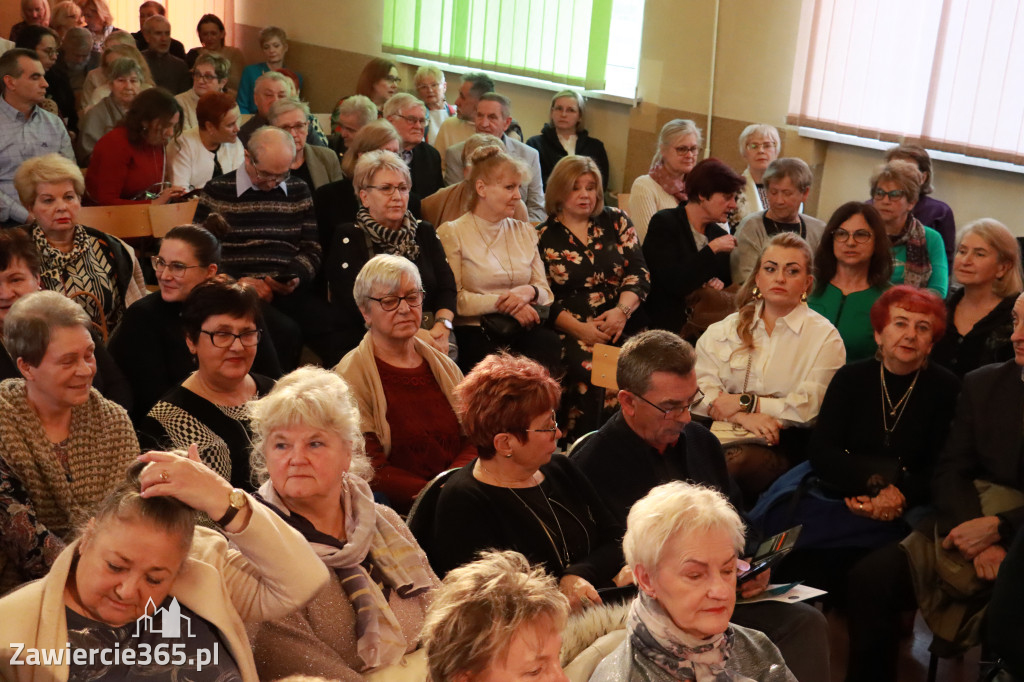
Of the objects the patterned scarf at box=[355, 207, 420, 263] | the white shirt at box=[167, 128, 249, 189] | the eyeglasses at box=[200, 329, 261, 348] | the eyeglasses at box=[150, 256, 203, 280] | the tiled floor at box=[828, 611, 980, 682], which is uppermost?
the white shirt at box=[167, 128, 249, 189]

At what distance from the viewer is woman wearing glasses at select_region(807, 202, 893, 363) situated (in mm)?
3963

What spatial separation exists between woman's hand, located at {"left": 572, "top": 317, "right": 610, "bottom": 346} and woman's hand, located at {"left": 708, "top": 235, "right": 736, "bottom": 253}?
618 mm

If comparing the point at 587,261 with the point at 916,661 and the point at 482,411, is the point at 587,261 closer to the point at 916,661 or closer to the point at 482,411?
the point at 916,661

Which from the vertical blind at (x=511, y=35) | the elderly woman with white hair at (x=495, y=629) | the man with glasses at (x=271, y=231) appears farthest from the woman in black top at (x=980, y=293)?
the vertical blind at (x=511, y=35)

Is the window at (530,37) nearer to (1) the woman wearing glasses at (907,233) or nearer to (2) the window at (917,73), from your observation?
(2) the window at (917,73)

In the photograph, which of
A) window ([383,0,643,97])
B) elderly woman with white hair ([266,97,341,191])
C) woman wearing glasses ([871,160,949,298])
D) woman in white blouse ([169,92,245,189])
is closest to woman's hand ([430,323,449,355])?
elderly woman with white hair ([266,97,341,191])

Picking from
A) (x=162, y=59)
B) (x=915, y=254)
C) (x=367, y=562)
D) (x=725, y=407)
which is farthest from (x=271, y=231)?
(x=162, y=59)

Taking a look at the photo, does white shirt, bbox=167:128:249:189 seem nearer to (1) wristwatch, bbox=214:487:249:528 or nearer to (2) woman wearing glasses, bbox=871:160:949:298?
(2) woman wearing glasses, bbox=871:160:949:298

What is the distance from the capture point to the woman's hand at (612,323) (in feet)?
14.8

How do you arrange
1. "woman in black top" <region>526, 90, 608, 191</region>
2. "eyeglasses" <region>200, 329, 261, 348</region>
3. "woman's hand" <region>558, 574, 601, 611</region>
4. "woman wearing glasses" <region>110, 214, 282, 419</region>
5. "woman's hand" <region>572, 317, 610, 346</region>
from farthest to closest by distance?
1. "woman in black top" <region>526, 90, 608, 191</region>
2. "woman's hand" <region>572, 317, 610, 346</region>
3. "woman wearing glasses" <region>110, 214, 282, 419</region>
4. "eyeglasses" <region>200, 329, 261, 348</region>
5. "woman's hand" <region>558, 574, 601, 611</region>

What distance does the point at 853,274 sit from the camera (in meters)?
4.04

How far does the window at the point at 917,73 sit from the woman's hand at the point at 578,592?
3.97 metres

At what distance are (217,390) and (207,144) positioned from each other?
3.57m

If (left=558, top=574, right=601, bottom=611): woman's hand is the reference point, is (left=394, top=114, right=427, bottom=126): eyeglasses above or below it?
above
